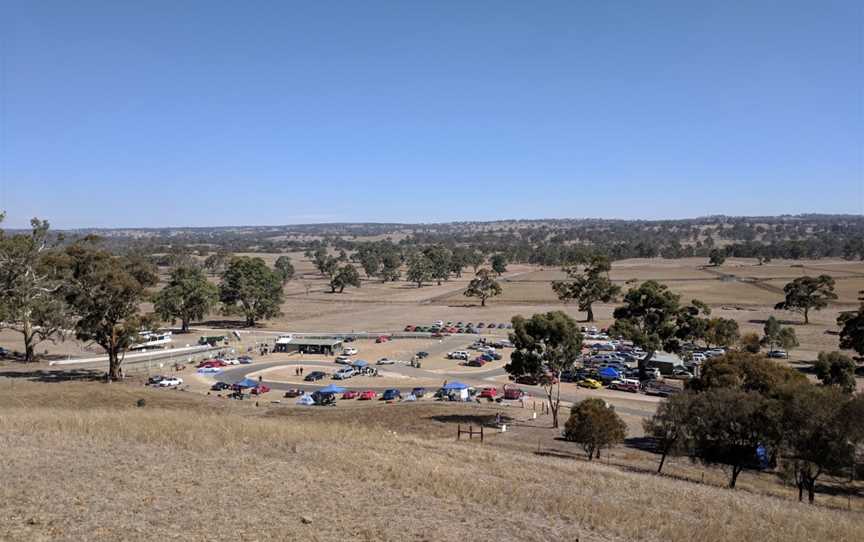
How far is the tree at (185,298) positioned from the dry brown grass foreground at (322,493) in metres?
55.0

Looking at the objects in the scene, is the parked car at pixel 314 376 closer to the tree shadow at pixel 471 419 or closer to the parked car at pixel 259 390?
the parked car at pixel 259 390

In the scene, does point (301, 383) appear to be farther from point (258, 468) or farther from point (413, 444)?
point (258, 468)

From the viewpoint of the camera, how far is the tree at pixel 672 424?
25.8 metres

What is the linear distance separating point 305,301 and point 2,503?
110m

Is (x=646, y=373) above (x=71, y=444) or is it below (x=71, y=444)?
below

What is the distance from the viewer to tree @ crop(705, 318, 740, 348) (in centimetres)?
6331

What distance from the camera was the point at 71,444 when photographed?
2247 centimetres

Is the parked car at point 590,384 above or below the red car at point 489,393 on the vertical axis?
below

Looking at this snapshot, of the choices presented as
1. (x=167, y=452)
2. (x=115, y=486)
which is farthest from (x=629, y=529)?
(x=167, y=452)

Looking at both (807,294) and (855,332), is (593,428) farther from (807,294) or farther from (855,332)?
(807,294)

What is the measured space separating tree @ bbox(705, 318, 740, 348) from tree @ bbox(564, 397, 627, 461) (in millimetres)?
39049

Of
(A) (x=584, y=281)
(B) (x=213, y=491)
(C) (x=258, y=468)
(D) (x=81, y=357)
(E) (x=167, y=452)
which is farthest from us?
(A) (x=584, y=281)

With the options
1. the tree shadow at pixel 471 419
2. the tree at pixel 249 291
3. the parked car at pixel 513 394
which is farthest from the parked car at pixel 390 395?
the tree at pixel 249 291

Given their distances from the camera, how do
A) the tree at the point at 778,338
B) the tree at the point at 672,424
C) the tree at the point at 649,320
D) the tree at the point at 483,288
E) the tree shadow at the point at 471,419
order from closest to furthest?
the tree at the point at 672,424, the tree shadow at the point at 471,419, the tree at the point at 649,320, the tree at the point at 778,338, the tree at the point at 483,288
